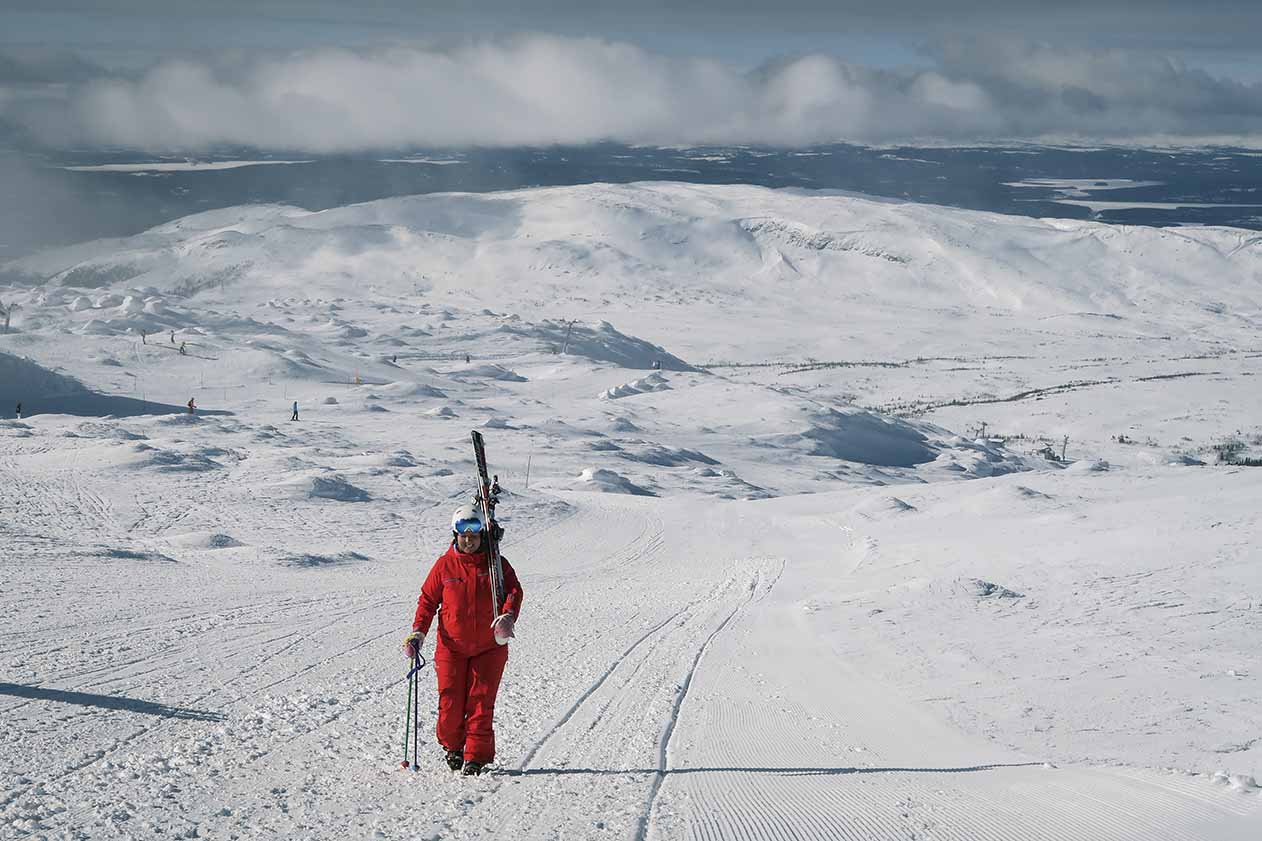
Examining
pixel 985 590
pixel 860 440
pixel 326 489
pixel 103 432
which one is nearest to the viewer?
pixel 985 590

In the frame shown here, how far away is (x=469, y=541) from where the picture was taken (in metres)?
6.46

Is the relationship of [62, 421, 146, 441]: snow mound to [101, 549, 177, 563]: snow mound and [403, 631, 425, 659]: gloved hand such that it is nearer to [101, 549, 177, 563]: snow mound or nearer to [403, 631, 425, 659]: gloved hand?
[101, 549, 177, 563]: snow mound

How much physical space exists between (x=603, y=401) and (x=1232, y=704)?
63.2 m

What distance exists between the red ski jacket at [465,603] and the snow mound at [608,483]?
95.0 ft

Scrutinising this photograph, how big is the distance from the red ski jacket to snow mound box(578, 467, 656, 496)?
29.0 meters

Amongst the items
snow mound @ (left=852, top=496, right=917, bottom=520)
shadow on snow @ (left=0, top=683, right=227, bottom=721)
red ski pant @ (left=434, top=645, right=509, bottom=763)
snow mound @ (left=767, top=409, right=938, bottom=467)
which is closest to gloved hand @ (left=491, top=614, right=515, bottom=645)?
red ski pant @ (left=434, top=645, right=509, bottom=763)

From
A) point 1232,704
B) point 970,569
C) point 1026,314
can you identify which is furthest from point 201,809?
point 1026,314

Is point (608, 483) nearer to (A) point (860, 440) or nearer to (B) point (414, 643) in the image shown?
(B) point (414, 643)

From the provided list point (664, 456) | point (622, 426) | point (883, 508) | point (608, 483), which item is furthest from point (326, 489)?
point (622, 426)

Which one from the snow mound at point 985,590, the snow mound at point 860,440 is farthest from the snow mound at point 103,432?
the snow mound at point 860,440

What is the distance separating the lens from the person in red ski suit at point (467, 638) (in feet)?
21.3

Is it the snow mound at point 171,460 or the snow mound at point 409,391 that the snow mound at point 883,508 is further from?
the snow mound at point 409,391

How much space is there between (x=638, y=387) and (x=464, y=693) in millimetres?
71840

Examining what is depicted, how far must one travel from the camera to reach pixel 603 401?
236ft
